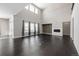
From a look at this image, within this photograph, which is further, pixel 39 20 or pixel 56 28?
pixel 39 20

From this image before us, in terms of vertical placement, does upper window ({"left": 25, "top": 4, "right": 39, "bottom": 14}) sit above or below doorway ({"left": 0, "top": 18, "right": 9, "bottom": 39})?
above

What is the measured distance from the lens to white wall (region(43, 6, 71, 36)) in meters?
13.3

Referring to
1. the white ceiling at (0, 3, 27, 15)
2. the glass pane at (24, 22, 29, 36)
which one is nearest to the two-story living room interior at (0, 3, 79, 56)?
the glass pane at (24, 22, 29, 36)

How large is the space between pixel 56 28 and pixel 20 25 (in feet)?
19.1

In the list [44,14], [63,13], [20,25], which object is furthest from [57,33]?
[20,25]

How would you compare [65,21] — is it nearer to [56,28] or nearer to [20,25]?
[56,28]

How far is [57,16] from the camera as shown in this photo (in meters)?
14.2

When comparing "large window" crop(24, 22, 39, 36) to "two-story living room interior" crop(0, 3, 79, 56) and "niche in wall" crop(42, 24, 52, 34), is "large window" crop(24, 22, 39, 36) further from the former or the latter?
"niche in wall" crop(42, 24, 52, 34)

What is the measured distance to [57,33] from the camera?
45.6 feet

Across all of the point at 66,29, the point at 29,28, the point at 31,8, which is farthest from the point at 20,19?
the point at 66,29

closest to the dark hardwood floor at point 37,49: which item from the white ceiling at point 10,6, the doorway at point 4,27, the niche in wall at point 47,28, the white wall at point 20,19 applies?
the white ceiling at point 10,6

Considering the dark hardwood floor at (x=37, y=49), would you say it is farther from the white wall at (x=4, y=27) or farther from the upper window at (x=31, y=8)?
the upper window at (x=31, y=8)

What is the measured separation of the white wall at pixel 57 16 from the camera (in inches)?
525

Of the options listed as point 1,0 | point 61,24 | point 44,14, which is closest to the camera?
point 1,0
